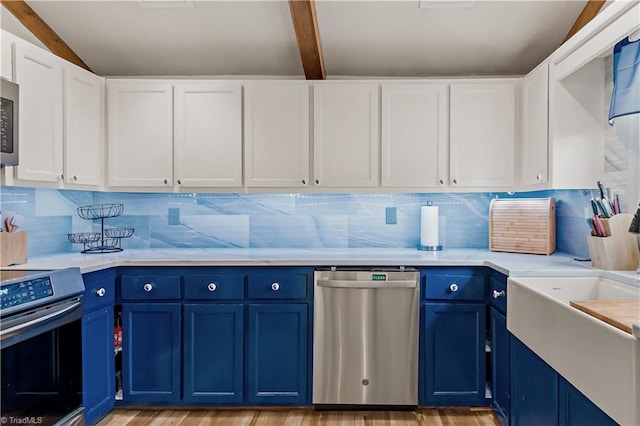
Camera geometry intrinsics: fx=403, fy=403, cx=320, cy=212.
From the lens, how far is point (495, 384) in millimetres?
2305

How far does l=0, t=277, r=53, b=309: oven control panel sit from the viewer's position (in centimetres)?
162

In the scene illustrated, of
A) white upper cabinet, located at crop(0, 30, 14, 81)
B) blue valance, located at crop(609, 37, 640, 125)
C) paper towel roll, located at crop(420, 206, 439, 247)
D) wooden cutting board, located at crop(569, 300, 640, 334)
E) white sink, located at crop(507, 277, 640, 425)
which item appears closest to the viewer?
white sink, located at crop(507, 277, 640, 425)

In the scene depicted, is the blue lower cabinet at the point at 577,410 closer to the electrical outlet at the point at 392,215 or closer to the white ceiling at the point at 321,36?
the electrical outlet at the point at 392,215

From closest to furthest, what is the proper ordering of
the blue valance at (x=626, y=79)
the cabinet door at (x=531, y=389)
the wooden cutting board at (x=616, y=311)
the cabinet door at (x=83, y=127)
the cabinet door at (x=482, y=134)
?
the wooden cutting board at (x=616, y=311)
the cabinet door at (x=531, y=389)
the blue valance at (x=626, y=79)
the cabinet door at (x=83, y=127)
the cabinet door at (x=482, y=134)

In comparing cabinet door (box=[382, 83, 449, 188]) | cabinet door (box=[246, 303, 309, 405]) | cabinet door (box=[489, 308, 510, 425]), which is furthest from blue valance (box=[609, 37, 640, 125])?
cabinet door (box=[246, 303, 309, 405])

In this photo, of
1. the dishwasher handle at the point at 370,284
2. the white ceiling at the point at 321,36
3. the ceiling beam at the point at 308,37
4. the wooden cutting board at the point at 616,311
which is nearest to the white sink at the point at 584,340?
the wooden cutting board at the point at 616,311

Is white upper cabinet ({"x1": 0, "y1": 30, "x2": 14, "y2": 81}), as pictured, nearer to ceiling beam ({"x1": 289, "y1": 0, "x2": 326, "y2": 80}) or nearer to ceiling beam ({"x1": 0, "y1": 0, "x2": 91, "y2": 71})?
ceiling beam ({"x1": 0, "y1": 0, "x2": 91, "y2": 71})

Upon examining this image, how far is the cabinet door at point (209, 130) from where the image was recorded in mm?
2729

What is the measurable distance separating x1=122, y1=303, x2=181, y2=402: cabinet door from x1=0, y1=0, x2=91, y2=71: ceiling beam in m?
1.81

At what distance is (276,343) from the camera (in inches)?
94.8

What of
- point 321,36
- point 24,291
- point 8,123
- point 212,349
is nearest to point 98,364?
point 212,349

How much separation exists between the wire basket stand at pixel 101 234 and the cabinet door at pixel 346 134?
152cm

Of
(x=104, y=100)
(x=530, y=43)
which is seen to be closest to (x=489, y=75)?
(x=530, y=43)

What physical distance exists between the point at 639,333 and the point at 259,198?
2445 millimetres
